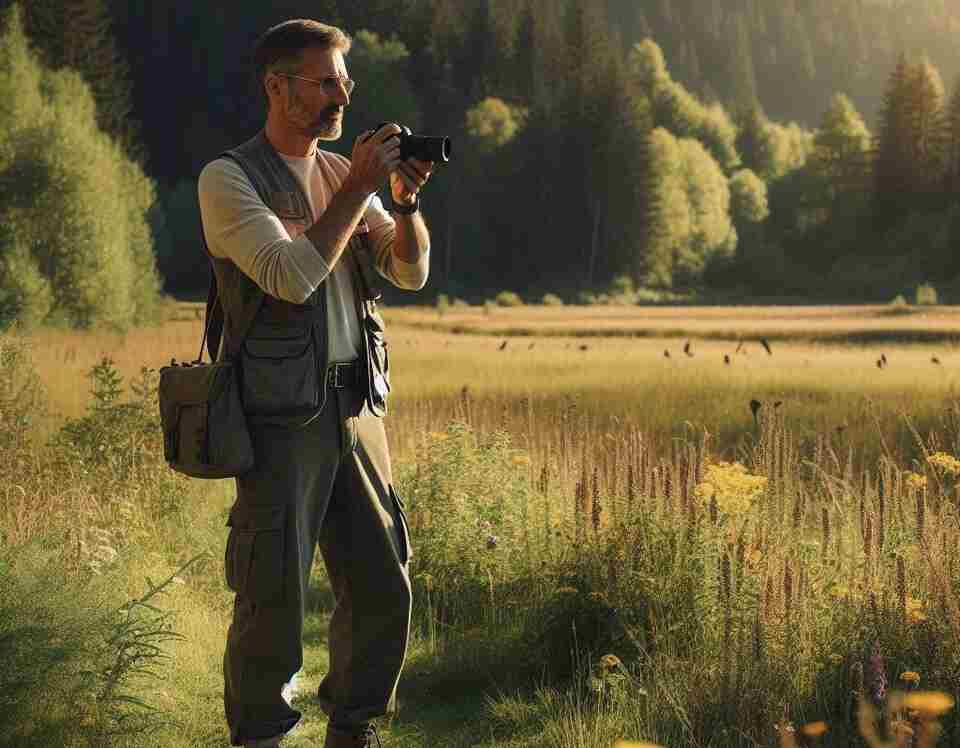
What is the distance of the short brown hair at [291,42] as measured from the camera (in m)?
4.07

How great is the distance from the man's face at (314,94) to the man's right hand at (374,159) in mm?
151

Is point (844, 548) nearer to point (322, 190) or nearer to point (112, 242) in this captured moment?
point (322, 190)

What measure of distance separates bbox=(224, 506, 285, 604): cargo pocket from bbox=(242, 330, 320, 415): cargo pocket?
1.04 feet

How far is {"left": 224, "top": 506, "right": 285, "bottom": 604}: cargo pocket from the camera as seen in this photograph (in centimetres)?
402

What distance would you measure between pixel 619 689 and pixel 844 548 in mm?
1540

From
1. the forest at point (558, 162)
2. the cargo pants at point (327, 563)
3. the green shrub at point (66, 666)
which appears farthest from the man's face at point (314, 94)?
the forest at point (558, 162)

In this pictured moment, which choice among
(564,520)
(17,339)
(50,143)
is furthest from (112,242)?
(564,520)

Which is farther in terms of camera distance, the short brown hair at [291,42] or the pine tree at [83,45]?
the pine tree at [83,45]

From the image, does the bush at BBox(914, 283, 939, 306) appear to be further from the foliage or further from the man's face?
the man's face

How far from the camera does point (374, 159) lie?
393cm

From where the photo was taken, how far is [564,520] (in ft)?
22.8

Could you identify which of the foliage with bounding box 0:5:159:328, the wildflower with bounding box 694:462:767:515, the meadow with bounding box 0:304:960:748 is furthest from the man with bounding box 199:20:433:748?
the foliage with bounding box 0:5:159:328

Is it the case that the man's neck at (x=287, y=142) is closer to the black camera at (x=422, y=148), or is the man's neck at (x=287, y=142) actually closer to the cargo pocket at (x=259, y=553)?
the black camera at (x=422, y=148)

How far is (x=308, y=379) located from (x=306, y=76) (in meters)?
0.93
